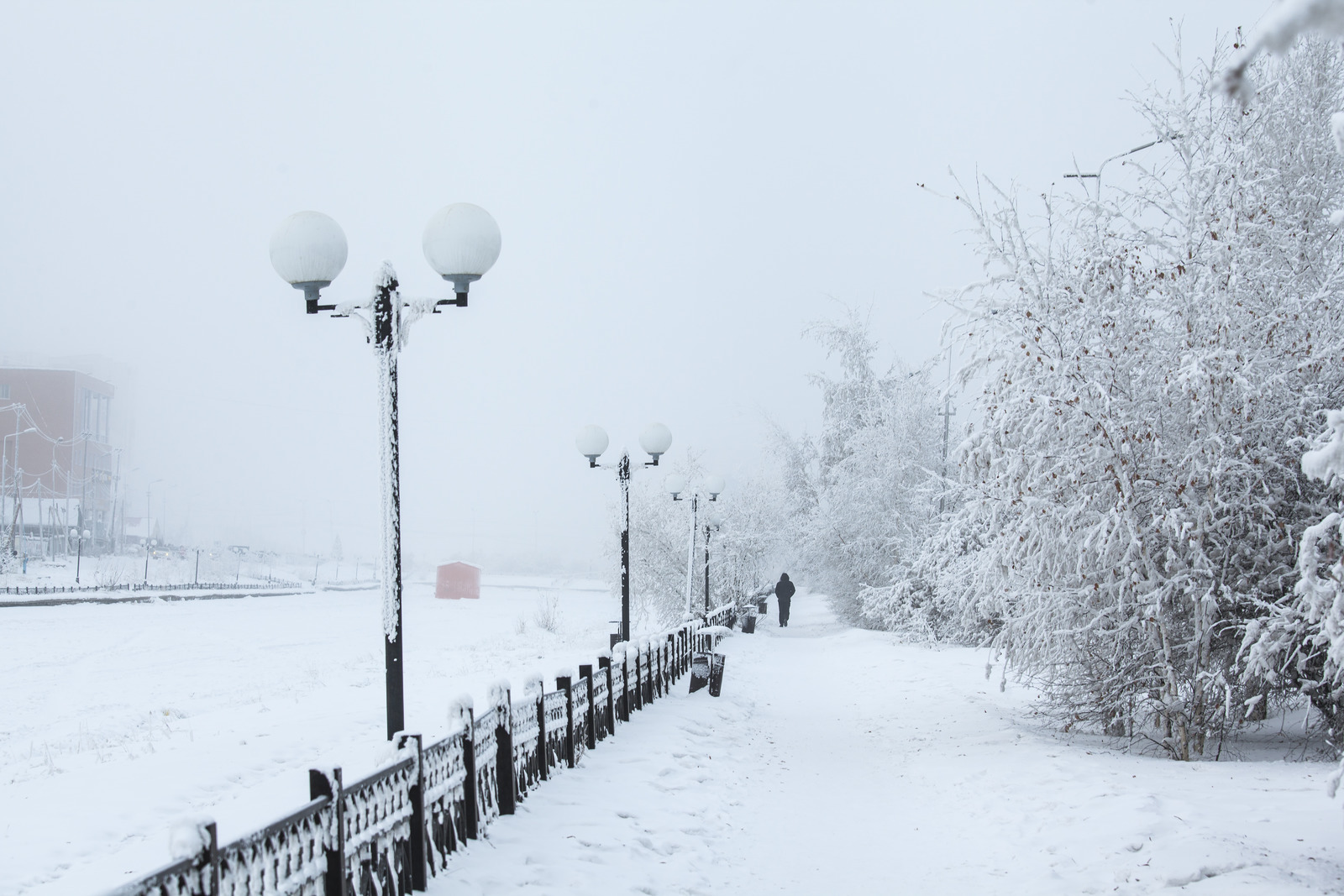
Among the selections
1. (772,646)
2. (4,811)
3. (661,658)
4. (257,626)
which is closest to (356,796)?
(4,811)

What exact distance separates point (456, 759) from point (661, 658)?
28.4 ft

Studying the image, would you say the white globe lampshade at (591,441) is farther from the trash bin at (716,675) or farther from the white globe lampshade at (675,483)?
the white globe lampshade at (675,483)

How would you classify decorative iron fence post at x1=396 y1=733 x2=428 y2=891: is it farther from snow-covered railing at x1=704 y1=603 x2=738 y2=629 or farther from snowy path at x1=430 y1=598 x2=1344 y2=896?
snow-covered railing at x1=704 y1=603 x2=738 y2=629

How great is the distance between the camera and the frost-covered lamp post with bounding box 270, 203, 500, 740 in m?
6.65

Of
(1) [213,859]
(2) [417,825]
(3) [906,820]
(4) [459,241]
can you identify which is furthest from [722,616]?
(1) [213,859]

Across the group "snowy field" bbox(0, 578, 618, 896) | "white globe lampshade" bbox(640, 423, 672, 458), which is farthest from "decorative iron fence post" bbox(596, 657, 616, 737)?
"white globe lampshade" bbox(640, 423, 672, 458)

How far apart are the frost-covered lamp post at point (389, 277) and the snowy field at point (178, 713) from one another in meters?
2.01

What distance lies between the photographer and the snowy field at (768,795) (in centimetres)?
589

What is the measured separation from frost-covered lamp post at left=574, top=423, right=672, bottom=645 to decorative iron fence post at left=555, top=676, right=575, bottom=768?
5.99m

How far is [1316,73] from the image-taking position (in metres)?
9.36

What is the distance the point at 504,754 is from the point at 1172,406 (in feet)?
23.0

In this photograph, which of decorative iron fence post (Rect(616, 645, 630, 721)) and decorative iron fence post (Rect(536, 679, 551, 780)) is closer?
decorative iron fence post (Rect(536, 679, 551, 780))

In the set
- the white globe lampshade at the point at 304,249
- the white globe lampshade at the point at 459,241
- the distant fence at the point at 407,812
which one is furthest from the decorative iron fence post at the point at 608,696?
the white globe lampshade at the point at 304,249

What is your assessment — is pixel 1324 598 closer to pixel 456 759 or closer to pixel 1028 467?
pixel 1028 467
